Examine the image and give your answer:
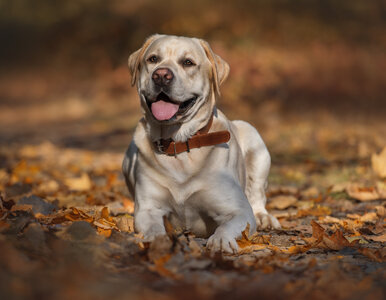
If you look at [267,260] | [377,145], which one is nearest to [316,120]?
[377,145]

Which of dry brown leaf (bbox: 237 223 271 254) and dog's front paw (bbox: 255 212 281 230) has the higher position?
dry brown leaf (bbox: 237 223 271 254)

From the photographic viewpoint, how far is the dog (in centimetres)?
349

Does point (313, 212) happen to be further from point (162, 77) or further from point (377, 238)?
point (162, 77)

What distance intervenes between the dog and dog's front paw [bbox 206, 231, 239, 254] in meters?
0.25

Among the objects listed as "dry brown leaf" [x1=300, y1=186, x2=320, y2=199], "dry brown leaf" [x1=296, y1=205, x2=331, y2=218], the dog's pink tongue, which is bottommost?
"dry brown leaf" [x1=300, y1=186, x2=320, y2=199]

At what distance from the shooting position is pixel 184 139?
3678 mm

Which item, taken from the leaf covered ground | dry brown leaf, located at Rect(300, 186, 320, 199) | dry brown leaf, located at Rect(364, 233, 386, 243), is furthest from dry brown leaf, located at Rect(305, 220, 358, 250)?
dry brown leaf, located at Rect(300, 186, 320, 199)

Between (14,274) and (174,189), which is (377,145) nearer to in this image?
(174,189)

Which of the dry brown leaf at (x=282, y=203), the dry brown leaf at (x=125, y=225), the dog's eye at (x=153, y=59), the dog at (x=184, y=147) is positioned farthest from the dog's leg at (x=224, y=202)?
the dry brown leaf at (x=282, y=203)

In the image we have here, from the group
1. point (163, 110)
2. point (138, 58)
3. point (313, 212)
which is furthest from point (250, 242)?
point (138, 58)

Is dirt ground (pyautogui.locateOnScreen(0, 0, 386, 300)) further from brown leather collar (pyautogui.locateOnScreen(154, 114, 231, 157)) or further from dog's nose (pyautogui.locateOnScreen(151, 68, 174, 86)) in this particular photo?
dog's nose (pyautogui.locateOnScreen(151, 68, 174, 86))

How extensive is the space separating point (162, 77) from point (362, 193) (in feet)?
8.29

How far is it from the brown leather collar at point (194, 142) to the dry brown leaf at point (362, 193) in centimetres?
195

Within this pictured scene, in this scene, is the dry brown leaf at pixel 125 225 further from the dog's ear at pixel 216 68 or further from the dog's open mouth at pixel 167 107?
the dog's ear at pixel 216 68
